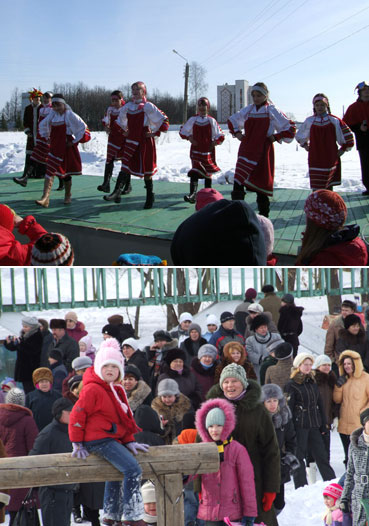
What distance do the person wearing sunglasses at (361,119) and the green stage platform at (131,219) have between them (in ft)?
2.03

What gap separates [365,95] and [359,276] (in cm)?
247

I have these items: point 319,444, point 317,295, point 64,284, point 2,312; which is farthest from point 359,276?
point 2,312

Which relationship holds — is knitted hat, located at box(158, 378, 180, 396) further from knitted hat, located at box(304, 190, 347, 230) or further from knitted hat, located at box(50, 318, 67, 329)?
knitted hat, located at box(304, 190, 347, 230)

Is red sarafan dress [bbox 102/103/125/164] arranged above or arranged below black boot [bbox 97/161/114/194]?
above

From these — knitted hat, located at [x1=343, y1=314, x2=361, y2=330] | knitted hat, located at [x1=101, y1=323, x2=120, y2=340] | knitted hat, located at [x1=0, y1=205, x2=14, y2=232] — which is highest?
knitted hat, located at [x1=0, y1=205, x2=14, y2=232]

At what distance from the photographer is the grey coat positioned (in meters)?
3.96

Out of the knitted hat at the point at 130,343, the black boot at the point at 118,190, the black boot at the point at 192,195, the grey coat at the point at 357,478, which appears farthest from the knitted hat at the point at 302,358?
the black boot at the point at 118,190

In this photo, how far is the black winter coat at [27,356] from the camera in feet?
18.2

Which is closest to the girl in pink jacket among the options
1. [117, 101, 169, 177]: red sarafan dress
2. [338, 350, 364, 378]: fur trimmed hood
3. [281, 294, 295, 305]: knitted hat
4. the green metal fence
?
[338, 350, 364, 378]: fur trimmed hood

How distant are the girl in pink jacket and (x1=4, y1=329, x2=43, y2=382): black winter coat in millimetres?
2470

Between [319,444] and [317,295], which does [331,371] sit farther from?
[317,295]

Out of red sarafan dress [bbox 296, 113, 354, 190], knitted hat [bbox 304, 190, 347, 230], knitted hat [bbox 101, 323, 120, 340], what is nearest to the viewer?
knitted hat [bbox 304, 190, 347, 230]

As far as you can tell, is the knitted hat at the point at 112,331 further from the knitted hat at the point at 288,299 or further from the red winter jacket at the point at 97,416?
the red winter jacket at the point at 97,416

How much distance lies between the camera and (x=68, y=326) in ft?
19.6
